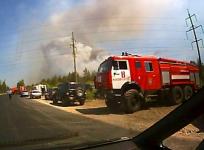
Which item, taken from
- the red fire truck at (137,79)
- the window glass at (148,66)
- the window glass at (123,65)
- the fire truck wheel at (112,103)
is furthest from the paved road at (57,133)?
the window glass at (148,66)

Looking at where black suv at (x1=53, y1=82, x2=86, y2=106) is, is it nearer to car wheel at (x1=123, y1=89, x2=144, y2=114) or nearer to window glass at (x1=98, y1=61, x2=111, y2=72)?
window glass at (x1=98, y1=61, x2=111, y2=72)

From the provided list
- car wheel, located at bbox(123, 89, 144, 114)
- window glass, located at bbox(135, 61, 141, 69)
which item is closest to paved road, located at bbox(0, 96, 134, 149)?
car wheel, located at bbox(123, 89, 144, 114)

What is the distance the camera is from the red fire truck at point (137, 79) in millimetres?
21344

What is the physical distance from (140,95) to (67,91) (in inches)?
→ 509

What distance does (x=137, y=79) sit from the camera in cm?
2267

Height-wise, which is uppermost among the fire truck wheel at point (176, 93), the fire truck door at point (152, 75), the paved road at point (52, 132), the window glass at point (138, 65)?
the window glass at point (138, 65)

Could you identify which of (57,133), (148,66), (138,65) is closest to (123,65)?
(138,65)

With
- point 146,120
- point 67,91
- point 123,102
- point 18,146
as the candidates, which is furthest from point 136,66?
point 18,146

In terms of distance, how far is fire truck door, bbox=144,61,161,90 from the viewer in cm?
2267

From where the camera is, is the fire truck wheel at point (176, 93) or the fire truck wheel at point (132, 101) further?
the fire truck wheel at point (132, 101)

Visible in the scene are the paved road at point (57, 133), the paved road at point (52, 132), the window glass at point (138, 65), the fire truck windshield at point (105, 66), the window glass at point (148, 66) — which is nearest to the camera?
the paved road at point (57, 133)

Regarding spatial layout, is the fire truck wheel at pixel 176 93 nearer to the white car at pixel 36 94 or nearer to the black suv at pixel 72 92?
the black suv at pixel 72 92

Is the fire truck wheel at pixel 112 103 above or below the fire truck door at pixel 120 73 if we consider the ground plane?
below

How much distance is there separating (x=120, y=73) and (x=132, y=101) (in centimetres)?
154
